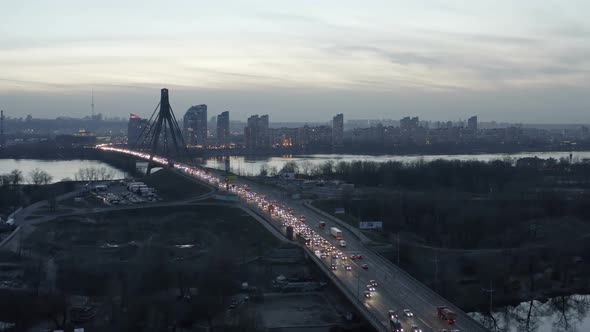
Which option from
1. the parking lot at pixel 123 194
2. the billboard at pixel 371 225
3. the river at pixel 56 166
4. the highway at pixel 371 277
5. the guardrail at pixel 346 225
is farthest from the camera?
the river at pixel 56 166

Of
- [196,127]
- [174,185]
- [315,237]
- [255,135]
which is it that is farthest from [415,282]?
[196,127]

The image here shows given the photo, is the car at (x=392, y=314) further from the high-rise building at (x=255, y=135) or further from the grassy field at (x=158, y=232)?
the high-rise building at (x=255, y=135)

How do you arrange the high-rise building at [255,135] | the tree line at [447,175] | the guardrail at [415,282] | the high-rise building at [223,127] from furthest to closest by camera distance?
the high-rise building at [223,127], the high-rise building at [255,135], the tree line at [447,175], the guardrail at [415,282]

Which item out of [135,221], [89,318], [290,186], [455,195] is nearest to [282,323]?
[89,318]

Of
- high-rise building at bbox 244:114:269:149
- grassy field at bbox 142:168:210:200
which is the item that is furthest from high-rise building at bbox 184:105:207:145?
grassy field at bbox 142:168:210:200

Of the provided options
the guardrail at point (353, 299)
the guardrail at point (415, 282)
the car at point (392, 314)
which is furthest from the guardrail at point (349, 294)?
the guardrail at point (415, 282)

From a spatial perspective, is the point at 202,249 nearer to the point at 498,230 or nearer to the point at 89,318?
the point at 89,318
